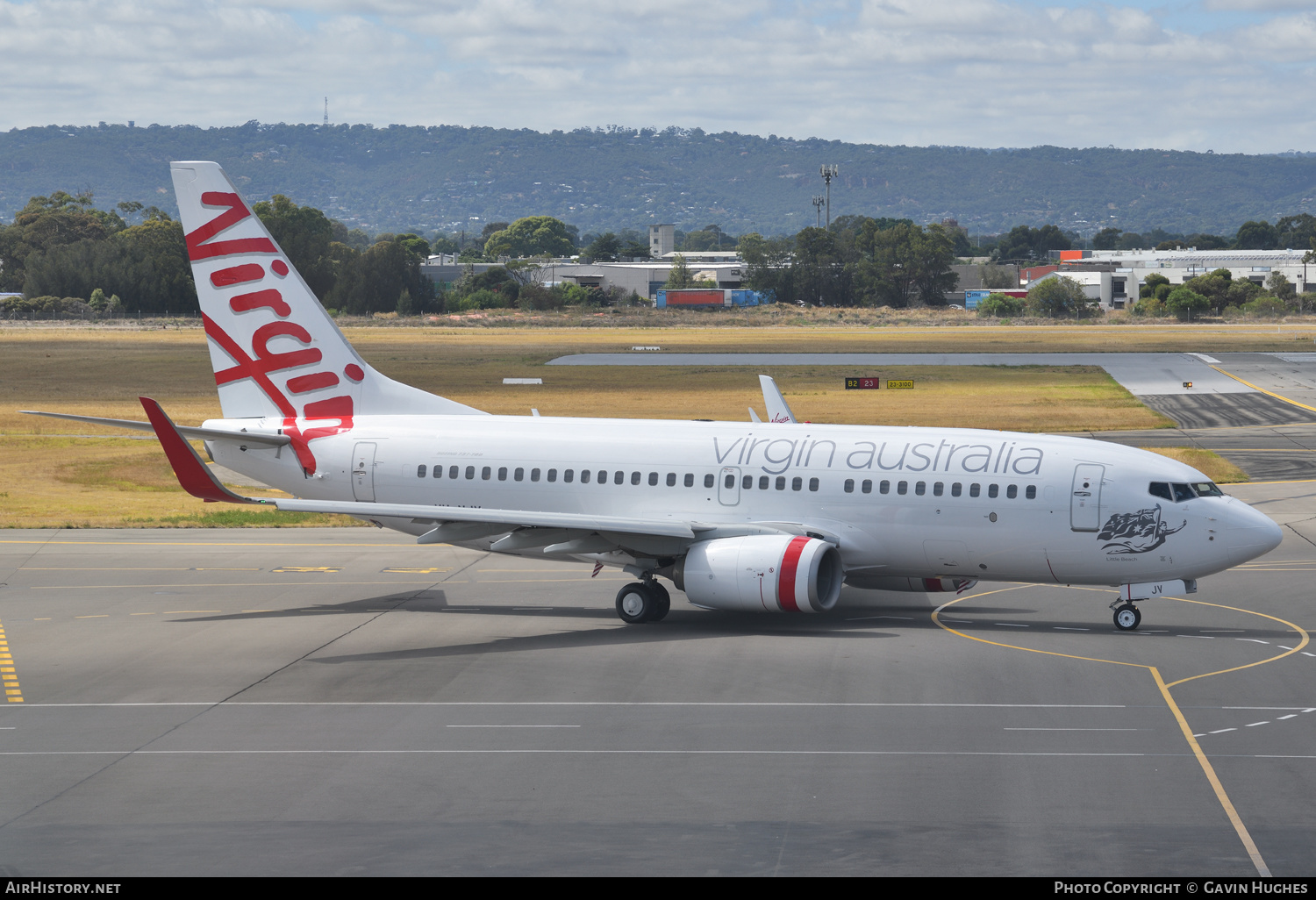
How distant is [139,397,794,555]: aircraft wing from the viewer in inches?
1131

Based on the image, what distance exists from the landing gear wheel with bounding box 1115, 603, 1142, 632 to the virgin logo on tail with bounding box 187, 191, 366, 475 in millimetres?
19453

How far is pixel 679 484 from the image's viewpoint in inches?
1271

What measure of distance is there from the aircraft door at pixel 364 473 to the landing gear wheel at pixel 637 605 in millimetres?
7482

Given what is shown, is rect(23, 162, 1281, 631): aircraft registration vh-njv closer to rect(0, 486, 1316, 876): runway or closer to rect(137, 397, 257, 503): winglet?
rect(137, 397, 257, 503): winglet

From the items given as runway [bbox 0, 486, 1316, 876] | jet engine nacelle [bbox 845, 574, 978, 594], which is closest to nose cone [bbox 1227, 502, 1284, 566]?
runway [bbox 0, 486, 1316, 876]

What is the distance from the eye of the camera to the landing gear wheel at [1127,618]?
98.7 feet

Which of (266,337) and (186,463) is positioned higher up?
(266,337)

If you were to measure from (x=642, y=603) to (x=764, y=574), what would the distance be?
3.50m

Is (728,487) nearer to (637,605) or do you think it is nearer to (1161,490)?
(637,605)

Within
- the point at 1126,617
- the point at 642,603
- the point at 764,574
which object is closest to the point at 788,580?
the point at 764,574

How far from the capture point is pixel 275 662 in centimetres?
2778

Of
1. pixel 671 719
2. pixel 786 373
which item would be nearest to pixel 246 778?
pixel 671 719

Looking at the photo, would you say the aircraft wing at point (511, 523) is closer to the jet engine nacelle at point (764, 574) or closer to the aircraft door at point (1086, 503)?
the jet engine nacelle at point (764, 574)

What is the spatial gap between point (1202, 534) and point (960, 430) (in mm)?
5915
